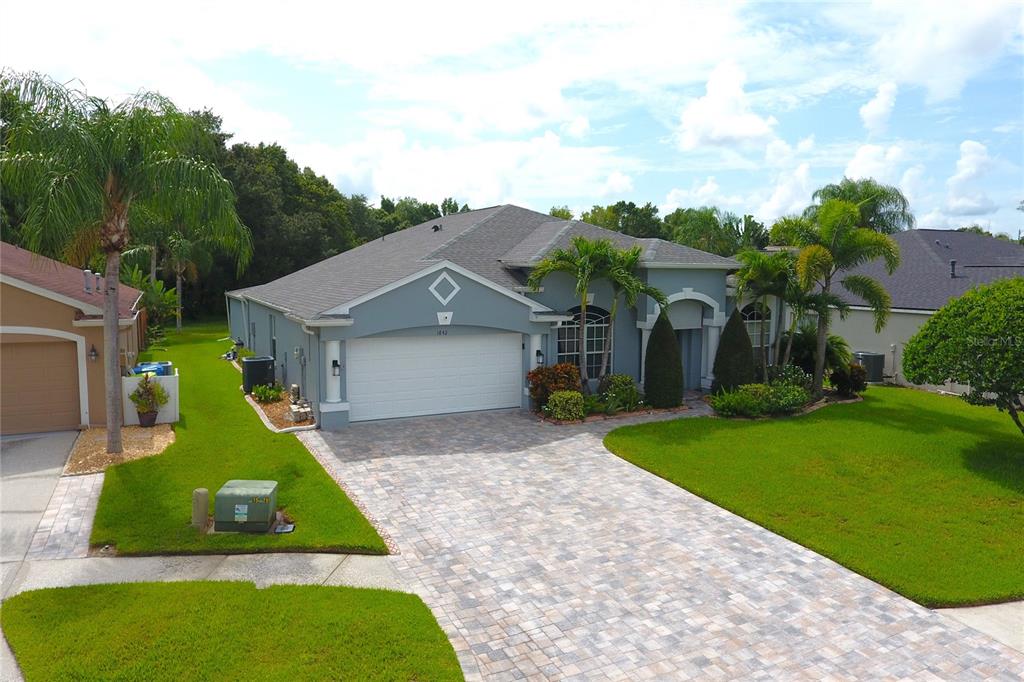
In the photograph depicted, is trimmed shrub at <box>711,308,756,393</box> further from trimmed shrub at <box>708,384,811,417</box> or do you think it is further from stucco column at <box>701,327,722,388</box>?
stucco column at <box>701,327,722,388</box>


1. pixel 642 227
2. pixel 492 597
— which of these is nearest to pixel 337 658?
pixel 492 597

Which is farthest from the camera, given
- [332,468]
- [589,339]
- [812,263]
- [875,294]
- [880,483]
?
[589,339]

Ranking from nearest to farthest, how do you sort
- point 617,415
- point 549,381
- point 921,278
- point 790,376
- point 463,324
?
point 463,324 < point 549,381 < point 617,415 < point 790,376 < point 921,278

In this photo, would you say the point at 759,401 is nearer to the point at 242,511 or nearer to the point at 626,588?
the point at 626,588

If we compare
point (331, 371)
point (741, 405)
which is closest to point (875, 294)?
point (741, 405)

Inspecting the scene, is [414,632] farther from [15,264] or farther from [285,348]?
[15,264]

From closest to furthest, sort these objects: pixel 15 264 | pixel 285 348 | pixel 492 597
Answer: pixel 492 597
pixel 15 264
pixel 285 348

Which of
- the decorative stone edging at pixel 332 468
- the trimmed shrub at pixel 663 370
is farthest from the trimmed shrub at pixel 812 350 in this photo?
the decorative stone edging at pixel 332 468
